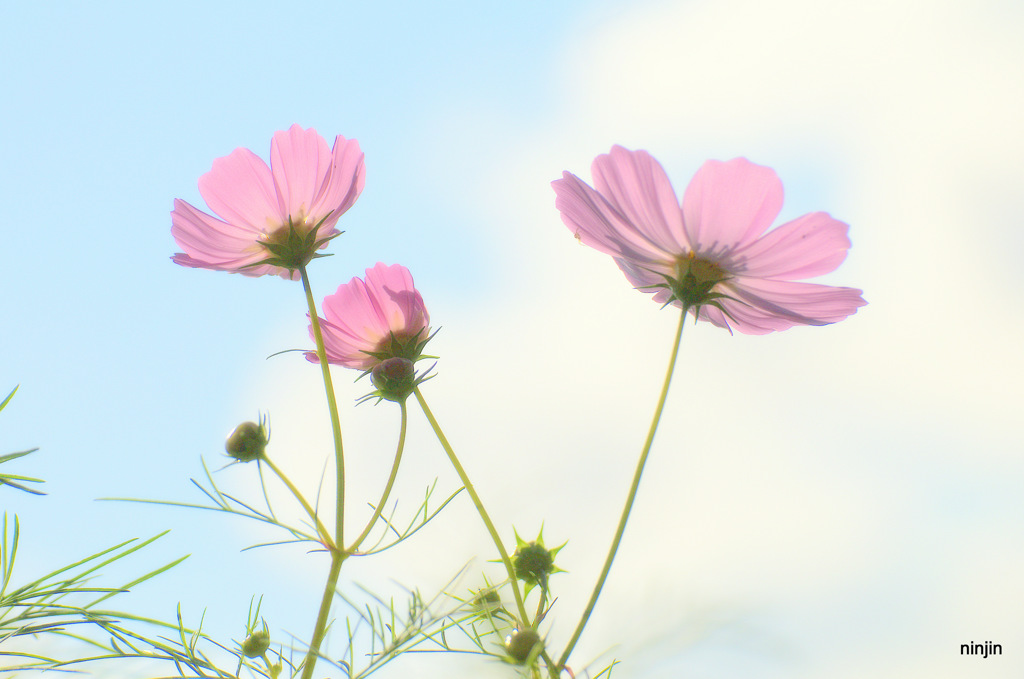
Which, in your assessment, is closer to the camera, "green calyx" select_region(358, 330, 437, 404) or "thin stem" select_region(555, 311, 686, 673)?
"thin stem" select_region(555, 311, 686, 673)

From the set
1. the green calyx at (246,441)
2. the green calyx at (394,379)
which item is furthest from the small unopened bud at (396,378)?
the green calyx at (246,441)

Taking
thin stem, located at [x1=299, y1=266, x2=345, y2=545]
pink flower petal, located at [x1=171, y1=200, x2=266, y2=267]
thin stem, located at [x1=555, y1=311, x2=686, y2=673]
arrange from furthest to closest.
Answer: pink flower petal, located at [x1=171, y1=200, x2=266, y2=267]
thin stem, located at [x1=299, y1=266, x2=345, y2=545]
thin stem, located at [x1=555, y1=311, x2=686, y2=673]

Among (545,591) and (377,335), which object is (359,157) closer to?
(377,335)

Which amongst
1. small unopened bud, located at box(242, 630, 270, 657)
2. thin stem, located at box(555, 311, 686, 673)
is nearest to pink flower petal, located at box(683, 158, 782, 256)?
thin stem, located at box(555, 311, 686, 673)

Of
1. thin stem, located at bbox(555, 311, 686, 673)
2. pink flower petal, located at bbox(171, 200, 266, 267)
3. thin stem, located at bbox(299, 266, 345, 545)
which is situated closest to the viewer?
thin stem, located at bbox(555, 311, 686, 673)

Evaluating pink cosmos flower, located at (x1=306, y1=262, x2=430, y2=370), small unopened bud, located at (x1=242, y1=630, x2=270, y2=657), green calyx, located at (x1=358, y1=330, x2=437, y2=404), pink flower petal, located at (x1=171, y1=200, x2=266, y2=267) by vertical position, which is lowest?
small unopened bud, located at (x1=242, y1=630, x2=270, y2=657)

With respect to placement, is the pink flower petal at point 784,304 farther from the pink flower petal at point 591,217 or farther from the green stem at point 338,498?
the green stem at point 338,498

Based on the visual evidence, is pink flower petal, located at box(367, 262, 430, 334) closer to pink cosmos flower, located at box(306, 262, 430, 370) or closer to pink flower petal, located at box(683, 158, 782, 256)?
pink cosmos flower, located at box(306, 262, 430, 370)
